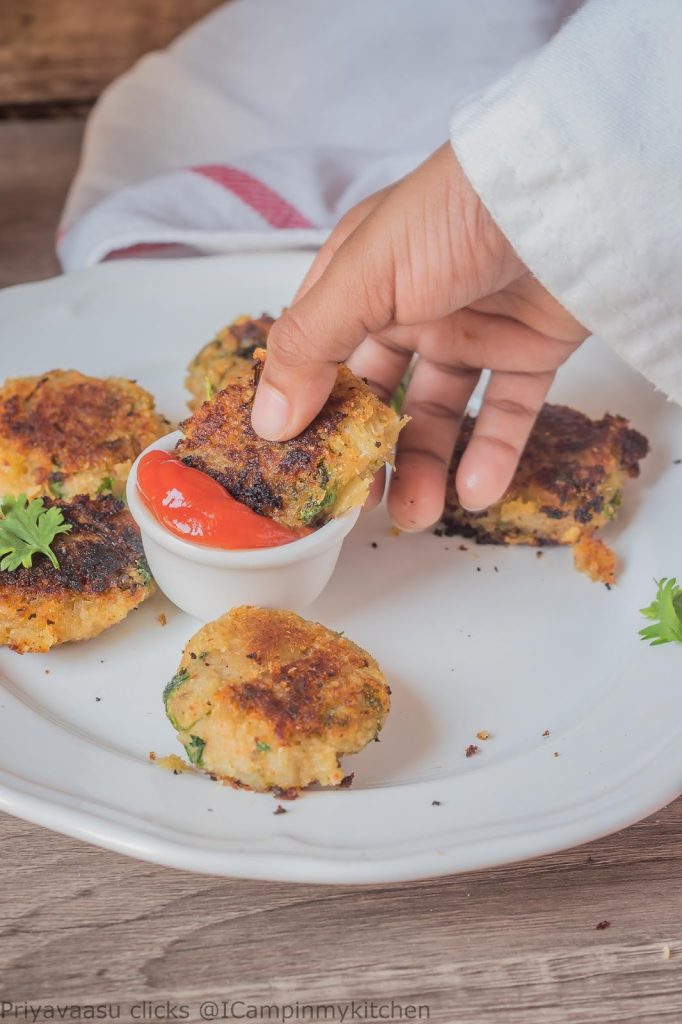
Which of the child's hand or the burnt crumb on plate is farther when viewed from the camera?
the child's hand

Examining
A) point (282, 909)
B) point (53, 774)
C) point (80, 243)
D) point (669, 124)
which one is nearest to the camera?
point (282, 909)

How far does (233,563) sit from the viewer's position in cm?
310

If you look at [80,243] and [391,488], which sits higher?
[391,488]

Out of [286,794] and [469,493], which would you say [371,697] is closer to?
[286,794]

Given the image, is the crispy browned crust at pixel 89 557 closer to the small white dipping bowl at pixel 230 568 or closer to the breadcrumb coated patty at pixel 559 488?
the small white dipping bowl at pixel 230 568

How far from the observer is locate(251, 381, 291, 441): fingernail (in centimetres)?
313

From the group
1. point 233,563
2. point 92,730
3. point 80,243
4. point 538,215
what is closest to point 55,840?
point 92,730

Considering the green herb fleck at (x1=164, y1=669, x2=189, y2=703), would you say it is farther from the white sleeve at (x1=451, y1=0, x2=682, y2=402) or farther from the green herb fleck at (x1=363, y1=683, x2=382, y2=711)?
the white sleeve at (x1=451, y1=0, x2=682, y2=402)

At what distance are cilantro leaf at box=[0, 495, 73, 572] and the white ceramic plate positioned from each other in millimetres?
292

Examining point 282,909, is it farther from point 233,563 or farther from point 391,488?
point 391,488

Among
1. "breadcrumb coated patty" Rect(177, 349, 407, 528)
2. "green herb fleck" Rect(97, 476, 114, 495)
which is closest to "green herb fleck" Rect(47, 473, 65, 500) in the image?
"green herb fleck" Rect(97, 476, 114, 495)

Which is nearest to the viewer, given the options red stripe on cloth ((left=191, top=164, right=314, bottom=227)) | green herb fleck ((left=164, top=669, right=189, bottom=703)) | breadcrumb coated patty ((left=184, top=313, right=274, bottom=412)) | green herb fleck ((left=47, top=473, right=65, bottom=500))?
green herb fleck ((left=164, top=669, right=189, bottom=703))

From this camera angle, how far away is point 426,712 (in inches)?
127

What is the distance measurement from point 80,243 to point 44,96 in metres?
2.43
